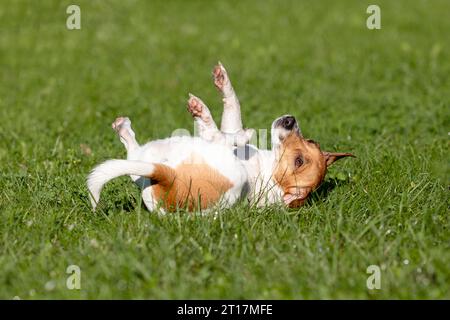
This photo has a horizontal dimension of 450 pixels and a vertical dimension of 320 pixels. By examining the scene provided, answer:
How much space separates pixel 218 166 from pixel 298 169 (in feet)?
2.18

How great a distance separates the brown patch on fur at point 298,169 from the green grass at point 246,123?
0.12 meters

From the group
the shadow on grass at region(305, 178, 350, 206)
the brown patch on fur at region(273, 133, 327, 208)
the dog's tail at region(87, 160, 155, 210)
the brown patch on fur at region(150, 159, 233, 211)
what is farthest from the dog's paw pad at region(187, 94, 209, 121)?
the shadow on grass at region(305, 178, 350, 206)

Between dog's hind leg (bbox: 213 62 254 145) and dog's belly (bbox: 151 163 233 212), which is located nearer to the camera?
dog's belly (bbox: 151 163 233 212)

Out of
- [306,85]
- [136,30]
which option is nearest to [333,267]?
[306,85]

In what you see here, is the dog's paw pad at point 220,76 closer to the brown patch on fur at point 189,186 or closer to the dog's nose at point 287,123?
the dog's nose at point 287,123

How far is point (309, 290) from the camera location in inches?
149

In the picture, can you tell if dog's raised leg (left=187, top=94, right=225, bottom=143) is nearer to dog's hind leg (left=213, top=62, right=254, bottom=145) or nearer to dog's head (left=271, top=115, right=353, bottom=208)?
dog's hind leg (left=213, top=62, right=254, bottom=145)

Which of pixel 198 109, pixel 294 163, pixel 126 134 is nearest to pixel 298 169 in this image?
pixel 294 163

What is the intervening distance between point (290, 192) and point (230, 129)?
1.98 feet

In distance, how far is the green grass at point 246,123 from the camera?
12.9 feet

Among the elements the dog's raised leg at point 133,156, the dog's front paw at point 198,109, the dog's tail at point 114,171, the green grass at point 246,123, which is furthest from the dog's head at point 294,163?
the dog's tail at point 114,171

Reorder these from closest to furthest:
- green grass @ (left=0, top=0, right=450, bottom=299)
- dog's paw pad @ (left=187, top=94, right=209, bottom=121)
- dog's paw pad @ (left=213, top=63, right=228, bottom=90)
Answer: green grass @ (left=0, top=0, right=450, bottom=299) → dog's paw pad @ (left=187, top=94, right=209, bottom=121) → dog's paw pad @ (left=213, top=63, right=228, bottom=90)

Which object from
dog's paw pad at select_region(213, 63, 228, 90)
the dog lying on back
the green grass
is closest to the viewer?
the green grass

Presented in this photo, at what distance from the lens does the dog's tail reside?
436cm
